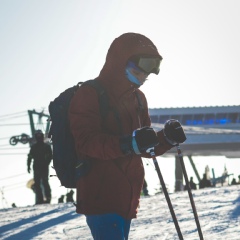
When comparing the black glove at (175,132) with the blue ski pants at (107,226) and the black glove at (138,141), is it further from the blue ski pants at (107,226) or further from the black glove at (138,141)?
the blue ski pants at (107,226)

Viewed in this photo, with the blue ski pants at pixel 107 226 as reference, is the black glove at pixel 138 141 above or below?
above

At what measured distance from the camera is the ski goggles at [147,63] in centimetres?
280

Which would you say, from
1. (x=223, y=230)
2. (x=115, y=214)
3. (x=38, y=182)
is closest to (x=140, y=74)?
(x=115, y=214)

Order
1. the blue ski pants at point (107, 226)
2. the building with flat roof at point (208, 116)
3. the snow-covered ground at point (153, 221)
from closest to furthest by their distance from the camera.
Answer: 1. the blue ski pants at point (107, 226)
2. the snow-covered ground at point (153, 221)
3. the building with flat roof at point (208, 116)

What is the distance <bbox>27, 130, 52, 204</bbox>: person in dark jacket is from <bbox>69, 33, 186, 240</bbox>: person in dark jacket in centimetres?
813

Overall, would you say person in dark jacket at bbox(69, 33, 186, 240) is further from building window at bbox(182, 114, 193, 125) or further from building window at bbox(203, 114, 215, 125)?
building window at bbox(203, 114, 215, 125)

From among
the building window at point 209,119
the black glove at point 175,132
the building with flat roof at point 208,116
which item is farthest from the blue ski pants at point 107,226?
the building window at point 209,119

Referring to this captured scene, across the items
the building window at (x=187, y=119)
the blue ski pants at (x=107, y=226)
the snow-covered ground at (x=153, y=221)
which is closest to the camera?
the blue ski pants at (x=107, y=226)

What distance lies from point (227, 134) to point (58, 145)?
188 feet

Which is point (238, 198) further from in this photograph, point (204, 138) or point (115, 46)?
point (204, 138)

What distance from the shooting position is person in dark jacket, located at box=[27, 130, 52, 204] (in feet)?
36.8

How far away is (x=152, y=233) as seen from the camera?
6.48 metres

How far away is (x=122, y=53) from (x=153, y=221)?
490 cm

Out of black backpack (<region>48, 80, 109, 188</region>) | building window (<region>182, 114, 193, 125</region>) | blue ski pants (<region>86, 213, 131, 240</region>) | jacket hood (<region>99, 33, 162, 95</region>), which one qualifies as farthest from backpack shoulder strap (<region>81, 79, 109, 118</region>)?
→ building window (<region>182, 114, 193, 125</region>)
